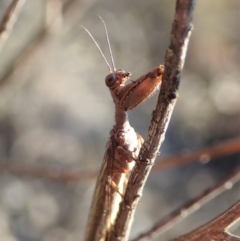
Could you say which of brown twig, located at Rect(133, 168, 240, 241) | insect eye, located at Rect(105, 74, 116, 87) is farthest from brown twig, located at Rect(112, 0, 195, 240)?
insect eye, located at Rect(105, 74, 116, 87)

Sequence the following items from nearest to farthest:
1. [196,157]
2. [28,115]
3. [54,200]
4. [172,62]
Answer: [172,62] → [196,157] → [54,200] → [28,115]

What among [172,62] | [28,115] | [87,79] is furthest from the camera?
[87,79]

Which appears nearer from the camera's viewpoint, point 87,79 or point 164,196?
point 164,196

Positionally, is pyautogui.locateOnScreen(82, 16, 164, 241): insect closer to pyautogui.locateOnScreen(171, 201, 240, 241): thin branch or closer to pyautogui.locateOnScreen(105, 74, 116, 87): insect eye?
pyautogui.locateOnScreen(105, 74, 116, 87): insect eye

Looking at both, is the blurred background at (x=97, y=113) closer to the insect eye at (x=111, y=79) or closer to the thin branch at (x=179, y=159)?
the thin branch at (x=179, y=159)

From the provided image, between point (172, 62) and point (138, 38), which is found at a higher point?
point (138, 38)

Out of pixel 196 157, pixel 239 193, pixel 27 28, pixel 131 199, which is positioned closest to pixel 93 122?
pixel 27 28

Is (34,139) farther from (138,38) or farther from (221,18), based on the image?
(221,18)
